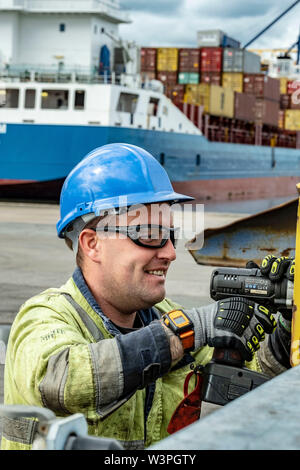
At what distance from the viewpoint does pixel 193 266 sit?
37.9 feet

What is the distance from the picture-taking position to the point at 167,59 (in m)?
45.7

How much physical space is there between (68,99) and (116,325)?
1134 inches

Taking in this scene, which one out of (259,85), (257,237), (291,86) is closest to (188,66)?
(259,85)

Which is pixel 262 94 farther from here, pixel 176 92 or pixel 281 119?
pixel 281 119

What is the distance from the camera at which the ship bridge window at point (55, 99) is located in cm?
3041

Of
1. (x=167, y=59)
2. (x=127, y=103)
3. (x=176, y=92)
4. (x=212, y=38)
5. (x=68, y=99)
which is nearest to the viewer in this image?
(x=68, y=99)

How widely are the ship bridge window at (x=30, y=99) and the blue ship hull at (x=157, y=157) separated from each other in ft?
3.77

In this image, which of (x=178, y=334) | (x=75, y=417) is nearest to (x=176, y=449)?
(x=75, y=417)

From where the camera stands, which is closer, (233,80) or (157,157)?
(157,157)

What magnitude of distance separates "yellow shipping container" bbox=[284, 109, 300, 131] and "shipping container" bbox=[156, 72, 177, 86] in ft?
37.9

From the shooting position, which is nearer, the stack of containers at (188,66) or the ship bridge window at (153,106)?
the ship bridge window at (153,106)

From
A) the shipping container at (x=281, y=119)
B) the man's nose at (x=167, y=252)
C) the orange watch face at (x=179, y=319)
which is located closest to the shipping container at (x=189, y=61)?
the shipping container at (x=281, y=119)

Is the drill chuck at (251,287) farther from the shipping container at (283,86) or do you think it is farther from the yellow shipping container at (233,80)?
the shipping container at (283,86)

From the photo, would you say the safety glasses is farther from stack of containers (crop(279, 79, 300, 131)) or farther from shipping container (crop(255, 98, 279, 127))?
stack of containers (crop(279, 79, 300, 131))
